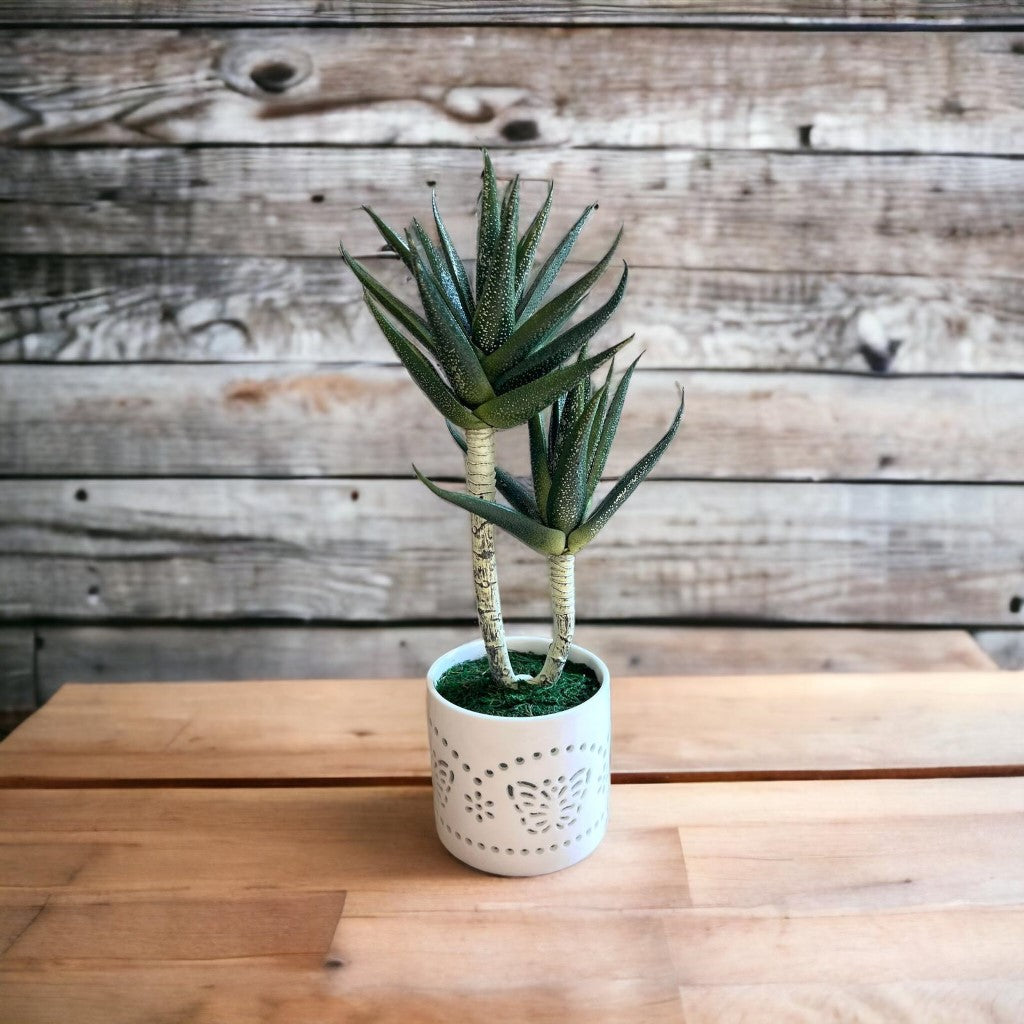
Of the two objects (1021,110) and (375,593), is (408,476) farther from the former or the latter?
(1021,110)

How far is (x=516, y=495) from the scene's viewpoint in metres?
0.65

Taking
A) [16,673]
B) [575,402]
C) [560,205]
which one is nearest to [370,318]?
[560,205]

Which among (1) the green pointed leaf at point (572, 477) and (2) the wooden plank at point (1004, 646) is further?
(2) the wooden plank at point (1004, 646)

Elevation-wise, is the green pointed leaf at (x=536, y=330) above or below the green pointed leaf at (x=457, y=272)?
below

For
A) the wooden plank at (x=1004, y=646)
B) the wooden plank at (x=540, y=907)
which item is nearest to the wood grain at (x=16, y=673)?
the wooden plank at (x=540, y=907)

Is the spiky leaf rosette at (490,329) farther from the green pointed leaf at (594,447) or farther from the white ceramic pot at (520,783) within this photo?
the white ceramic pot at (520,783)

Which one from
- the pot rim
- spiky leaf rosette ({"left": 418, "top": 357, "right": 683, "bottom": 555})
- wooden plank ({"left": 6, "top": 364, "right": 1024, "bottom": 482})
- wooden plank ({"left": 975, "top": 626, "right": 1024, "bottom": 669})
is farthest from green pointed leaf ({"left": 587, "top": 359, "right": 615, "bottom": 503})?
wooden plank ({"left": 975, "top": 626, "right": 1024, "bottom": 669})

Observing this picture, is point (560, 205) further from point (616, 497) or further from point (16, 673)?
point (16, 673)

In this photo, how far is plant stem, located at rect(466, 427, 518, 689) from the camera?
63 centimetres

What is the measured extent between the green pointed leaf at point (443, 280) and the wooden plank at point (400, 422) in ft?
1.48

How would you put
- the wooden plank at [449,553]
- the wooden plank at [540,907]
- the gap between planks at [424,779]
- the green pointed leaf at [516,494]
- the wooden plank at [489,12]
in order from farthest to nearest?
→ the wooden plank at [449,553] < the wooden plank at [489,12] < the gap between planks at [424,779] < the green pointed leaf at [516,494] < the wooden plank at [540,907]

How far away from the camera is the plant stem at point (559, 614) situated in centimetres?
65

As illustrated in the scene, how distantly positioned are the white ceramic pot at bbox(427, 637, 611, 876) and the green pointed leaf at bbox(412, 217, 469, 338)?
24cm

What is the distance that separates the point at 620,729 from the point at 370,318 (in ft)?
1.64
